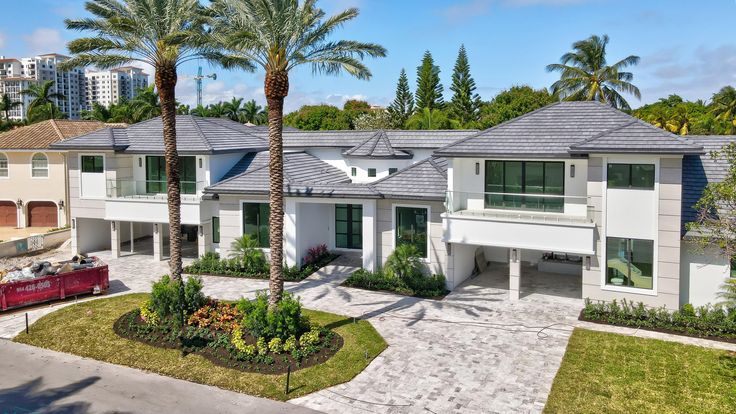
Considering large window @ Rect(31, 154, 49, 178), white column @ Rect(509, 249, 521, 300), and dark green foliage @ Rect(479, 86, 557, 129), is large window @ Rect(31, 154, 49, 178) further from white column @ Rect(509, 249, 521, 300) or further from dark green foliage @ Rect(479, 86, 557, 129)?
dark green foliage @ Rect(479, 86, 557, 129)

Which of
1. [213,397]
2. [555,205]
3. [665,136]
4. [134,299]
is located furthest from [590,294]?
[134,299]

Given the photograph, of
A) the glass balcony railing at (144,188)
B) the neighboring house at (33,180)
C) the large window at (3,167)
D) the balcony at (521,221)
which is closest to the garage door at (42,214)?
the neighboring house at (33,180)

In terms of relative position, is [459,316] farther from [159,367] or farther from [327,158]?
[327,158]

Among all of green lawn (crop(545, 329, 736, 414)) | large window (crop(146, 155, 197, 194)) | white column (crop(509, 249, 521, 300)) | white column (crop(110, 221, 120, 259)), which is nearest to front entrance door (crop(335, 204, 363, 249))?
large window (crop(146, 155, 197, 194))

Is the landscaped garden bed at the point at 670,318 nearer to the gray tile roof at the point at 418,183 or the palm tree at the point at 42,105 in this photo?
the gray tile roof at the point at 418,183

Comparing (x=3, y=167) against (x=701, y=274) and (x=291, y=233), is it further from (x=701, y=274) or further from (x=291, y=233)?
(x=701, y=274)

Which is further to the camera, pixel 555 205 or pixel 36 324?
pixel 555 205
